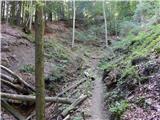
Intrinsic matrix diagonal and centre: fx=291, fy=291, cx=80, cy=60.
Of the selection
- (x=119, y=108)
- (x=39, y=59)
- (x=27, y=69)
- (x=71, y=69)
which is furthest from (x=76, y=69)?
(x=39, y=59)

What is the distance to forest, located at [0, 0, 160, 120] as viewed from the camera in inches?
379

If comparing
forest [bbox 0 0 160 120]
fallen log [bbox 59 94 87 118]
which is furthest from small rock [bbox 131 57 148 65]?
fallen log [bbox 59 94 87 118]

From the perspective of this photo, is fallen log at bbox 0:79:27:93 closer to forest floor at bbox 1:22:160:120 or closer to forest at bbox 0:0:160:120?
forest at bbox 0:0:160:120

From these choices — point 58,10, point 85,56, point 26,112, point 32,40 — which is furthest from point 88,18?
point 26,112

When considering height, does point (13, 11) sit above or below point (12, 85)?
above

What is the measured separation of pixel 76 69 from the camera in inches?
891

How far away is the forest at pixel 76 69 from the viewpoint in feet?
31.6

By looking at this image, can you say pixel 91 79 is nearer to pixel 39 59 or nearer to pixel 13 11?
pixel 39 59

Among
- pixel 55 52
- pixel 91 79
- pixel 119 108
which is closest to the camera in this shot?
pixel 119 108

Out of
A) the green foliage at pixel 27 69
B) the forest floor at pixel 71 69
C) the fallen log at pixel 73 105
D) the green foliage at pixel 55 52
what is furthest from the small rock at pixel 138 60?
the green foliage at pixel 55 52

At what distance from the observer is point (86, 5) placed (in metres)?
41.1

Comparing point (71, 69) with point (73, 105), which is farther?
point (71, 69)

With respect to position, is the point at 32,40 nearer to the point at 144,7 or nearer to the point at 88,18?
the point at 144,7

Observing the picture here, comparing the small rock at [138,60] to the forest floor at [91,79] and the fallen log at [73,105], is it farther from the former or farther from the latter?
the fallen log at [73,105]
